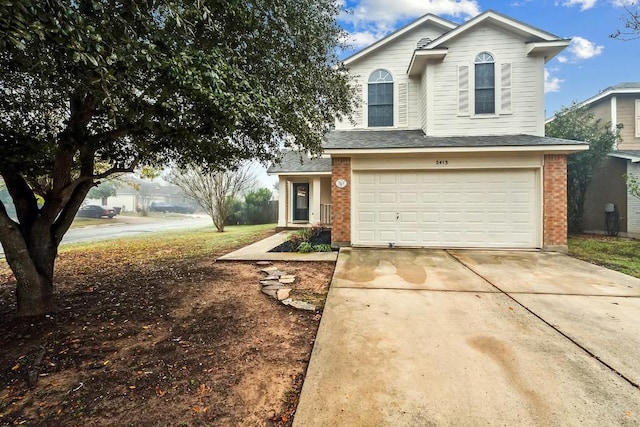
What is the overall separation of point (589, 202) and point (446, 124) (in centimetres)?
849

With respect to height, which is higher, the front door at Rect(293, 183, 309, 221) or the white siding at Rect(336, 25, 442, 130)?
the white siding at Rect(336, 25, 442, 130)

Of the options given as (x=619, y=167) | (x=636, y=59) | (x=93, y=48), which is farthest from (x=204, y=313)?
(x=636, y=59)

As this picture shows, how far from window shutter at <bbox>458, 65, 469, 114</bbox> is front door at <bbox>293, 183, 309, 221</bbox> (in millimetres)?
8428

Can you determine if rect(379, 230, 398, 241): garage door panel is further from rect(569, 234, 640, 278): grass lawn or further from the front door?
the front door

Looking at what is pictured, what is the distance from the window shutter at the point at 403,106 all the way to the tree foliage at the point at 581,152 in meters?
7.09

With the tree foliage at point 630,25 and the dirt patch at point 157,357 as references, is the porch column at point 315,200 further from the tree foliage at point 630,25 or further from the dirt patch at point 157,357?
the tree foliage at point 630,25

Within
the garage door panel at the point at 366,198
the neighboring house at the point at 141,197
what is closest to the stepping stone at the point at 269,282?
the garage door panel at the point at 366,198

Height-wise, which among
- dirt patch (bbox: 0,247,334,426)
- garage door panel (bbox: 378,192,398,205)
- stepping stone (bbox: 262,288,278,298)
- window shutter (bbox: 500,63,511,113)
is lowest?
dirt patch (bbox: 0,247,334,426)

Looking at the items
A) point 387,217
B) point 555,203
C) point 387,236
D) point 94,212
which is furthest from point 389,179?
point 94,212

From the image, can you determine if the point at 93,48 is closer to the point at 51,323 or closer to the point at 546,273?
the point at 51,323

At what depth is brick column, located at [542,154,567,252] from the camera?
7832 millimetres

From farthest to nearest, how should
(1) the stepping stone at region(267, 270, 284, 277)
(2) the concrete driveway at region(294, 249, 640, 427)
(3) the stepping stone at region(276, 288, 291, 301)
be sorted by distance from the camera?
(1) the stepping stone at region(267, 270, 284, 277) < (3) the stepping stone at region(276, 288, 291, 301) < (2) the concrete driveway at region(294, 249, 640, 427)

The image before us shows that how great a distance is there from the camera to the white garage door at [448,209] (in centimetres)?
816

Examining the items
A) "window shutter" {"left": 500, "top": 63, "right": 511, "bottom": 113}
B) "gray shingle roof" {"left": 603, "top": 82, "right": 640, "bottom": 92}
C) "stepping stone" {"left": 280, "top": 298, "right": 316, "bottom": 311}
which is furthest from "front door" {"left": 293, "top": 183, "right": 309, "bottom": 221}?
"gray shingle roof" {"left": 603, "top": 82, "right": 640, "bottom": 92}
